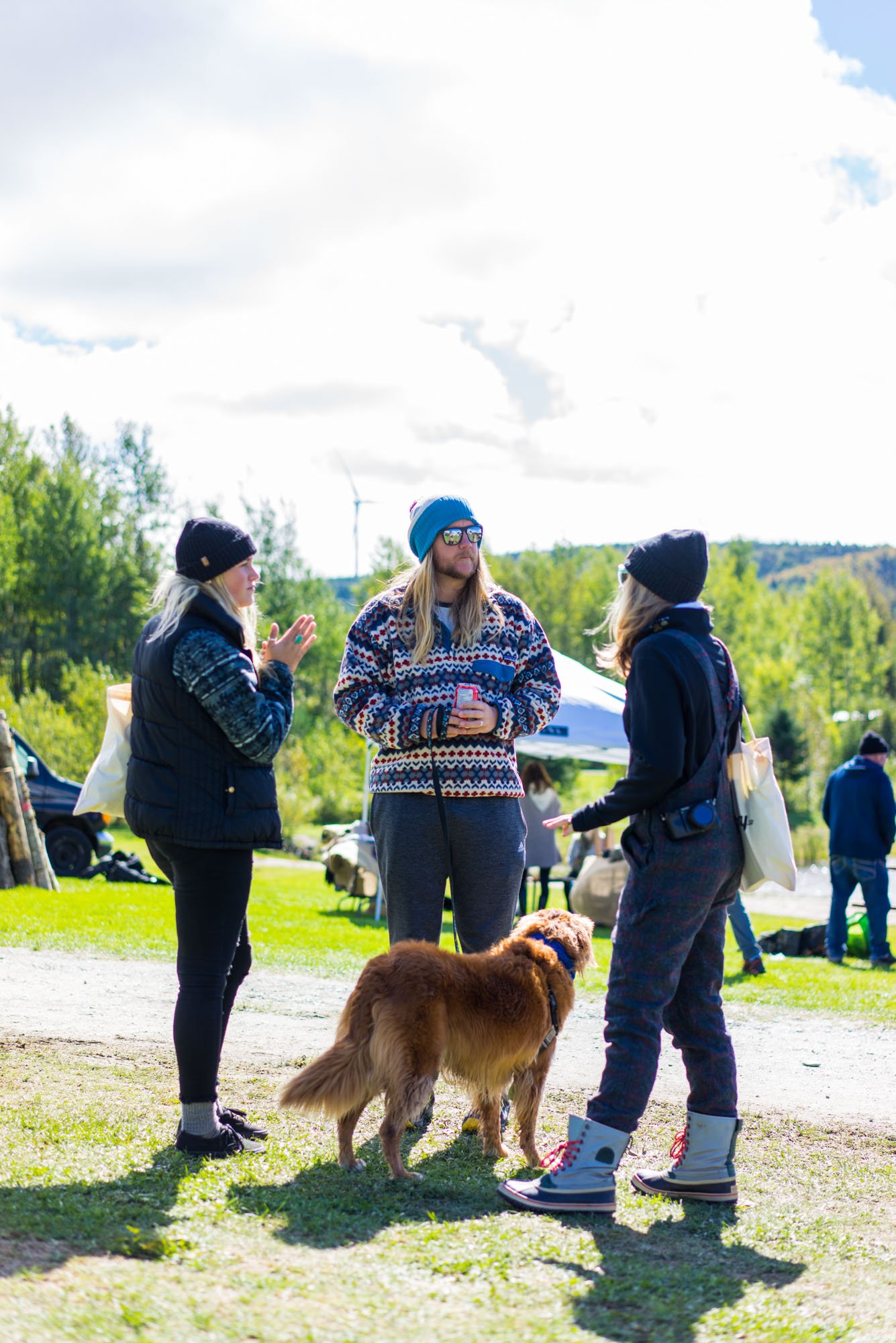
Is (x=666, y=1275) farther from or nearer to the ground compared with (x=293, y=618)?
nearer to the ground

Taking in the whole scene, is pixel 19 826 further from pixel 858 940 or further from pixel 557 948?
pixel 557 948

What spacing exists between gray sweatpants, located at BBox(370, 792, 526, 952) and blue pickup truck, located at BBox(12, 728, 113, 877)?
13.9m

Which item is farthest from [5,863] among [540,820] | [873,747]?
[873,747]

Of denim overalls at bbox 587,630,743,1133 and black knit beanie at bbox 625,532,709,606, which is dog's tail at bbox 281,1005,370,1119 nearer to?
denim overalls at bbox 587,630,743,1133

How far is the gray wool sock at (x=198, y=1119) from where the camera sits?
13.0 feet

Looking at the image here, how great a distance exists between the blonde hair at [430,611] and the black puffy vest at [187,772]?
2.65ft

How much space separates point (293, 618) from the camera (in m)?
50.2

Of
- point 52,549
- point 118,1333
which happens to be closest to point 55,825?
point 118,1333

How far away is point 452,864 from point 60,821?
Result: 14.5 metres

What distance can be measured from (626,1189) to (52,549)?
50453 millimetres

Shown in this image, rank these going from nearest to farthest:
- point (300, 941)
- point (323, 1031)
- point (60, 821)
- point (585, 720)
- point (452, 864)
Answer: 1. point (452, 864)
2. point (323, 1031)
3. point (300, 941)
4. point (585, 720)
5. point (60, 821)

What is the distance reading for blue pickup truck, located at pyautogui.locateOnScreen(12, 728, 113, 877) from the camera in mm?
17562

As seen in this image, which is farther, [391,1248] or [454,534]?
[454,534]

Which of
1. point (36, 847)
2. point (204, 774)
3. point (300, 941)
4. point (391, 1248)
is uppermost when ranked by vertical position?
point (204, 774)
